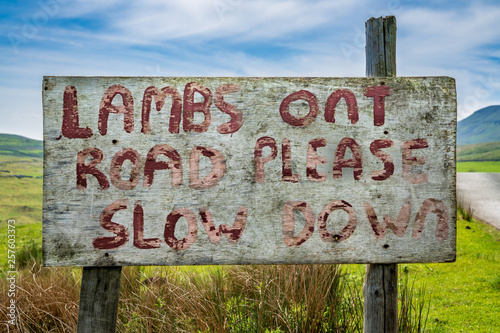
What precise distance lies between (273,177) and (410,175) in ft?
3.01

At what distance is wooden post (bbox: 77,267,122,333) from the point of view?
269cm

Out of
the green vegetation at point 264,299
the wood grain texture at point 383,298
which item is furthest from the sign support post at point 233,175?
the green vegetation at point 264,299

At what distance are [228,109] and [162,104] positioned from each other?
435mm

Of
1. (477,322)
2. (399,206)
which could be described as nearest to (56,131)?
(399,206)

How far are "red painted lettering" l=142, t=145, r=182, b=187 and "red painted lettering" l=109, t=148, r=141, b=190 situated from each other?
6cm

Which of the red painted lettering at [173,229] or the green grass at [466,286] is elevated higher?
the red painted lettering at [173,229]

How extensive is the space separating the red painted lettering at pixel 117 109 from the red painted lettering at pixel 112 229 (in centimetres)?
48

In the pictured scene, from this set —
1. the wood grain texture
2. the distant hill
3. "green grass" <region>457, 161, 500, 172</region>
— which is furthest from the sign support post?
the distant hill

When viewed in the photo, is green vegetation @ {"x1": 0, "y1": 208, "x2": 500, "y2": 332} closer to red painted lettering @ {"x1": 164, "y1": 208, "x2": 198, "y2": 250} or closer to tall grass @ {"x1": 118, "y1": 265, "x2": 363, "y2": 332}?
tall grass @ {"x1": 118, "y1": 265, "x2": 363, "y2": 332}

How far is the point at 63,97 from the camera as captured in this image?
2668mm

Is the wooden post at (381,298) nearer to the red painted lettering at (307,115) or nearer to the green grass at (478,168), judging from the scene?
the red painted lettering at (307,115)

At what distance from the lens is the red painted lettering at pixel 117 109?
2639 millimetres

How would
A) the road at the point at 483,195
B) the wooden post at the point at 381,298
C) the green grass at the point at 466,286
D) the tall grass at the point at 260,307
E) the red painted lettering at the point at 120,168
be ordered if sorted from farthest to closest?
the road at the point at 483,195 < the green grass at the point at 466,286 < the tall grass at the point at 260,307 < the wooden post at the point at 381,298 < the red painted lettering at the point at 120,168

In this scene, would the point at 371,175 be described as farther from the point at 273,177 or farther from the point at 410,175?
the point at 273,177
